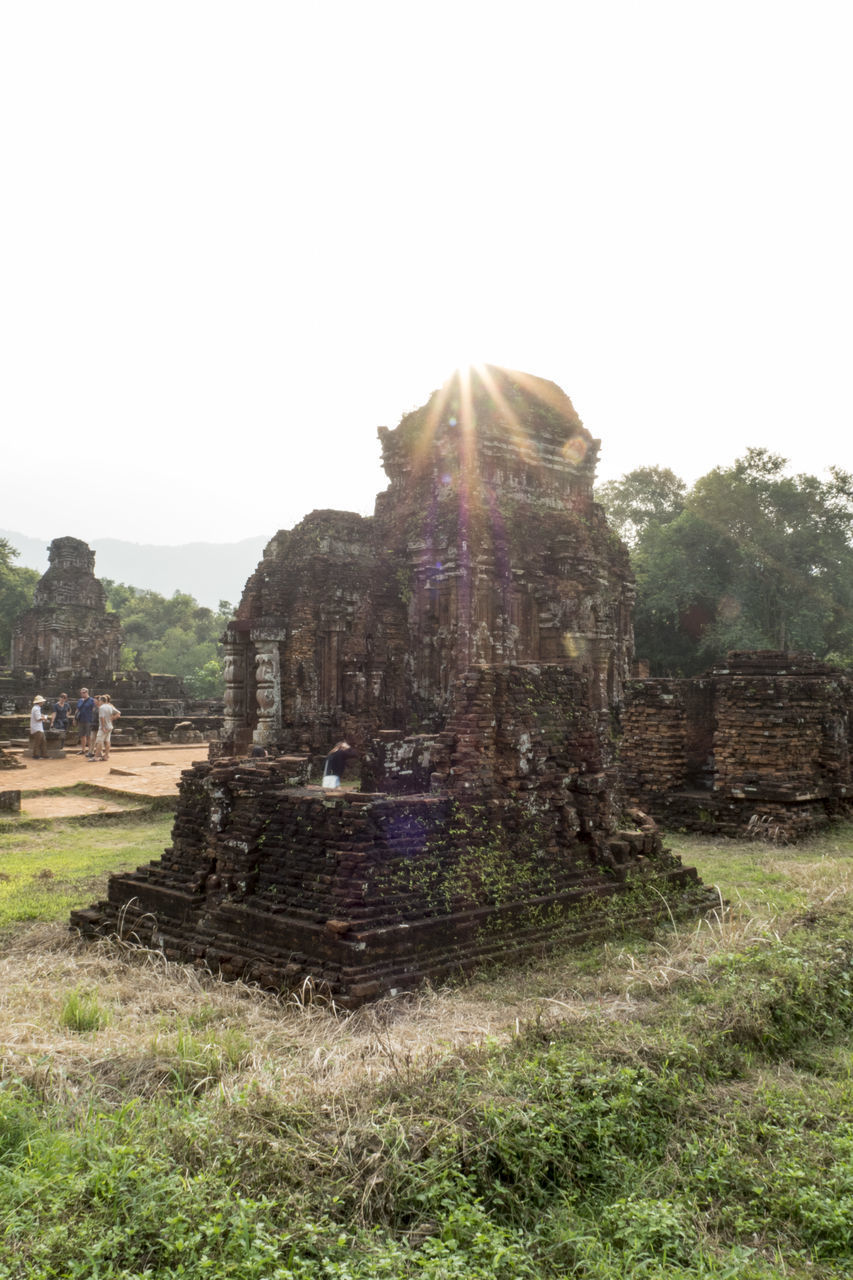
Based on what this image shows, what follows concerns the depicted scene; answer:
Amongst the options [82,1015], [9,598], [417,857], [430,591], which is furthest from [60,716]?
[9,598]

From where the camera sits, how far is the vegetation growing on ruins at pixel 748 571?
28891mm

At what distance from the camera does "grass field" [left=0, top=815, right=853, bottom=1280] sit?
116 inches

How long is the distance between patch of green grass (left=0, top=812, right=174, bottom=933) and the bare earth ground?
2.14ft

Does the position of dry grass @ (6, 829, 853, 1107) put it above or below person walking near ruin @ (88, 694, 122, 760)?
below

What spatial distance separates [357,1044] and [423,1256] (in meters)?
1.59

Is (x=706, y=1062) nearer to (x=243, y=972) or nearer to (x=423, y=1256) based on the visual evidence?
(x=423, y=1256)

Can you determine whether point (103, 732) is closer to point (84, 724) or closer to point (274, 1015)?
point (84, 724)

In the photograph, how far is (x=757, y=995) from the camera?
193 inches

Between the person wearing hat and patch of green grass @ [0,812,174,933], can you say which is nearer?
patch of green grass @ [0,812,174,933]

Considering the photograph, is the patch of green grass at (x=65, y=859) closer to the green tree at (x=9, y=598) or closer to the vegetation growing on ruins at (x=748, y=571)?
the vegetation growing on ruins at (x=748, y=571)

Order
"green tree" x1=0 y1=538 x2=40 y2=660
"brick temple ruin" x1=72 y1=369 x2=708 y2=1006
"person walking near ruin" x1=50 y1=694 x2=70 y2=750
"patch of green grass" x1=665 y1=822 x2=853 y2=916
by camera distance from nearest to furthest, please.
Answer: "brick temple ruin" x1=72 y1=369 x2=708 y2=1006, "patch of green grass" x1=665 y1=822 x2=853 y2=916, "person walking near ruin" x1=50 y1=694 x2=70 y2=750, "green tree" x1=0 y1=538 x2=40 y2=660

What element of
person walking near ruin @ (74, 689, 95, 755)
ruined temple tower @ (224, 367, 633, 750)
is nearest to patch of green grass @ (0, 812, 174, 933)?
ruined temple tower @ (224, 367, 633, 750)

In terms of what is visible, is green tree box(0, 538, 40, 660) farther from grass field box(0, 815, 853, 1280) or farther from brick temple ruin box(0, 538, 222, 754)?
grass field box(0, 815, 853, 1280)

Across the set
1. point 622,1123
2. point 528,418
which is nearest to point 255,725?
point 528,418
